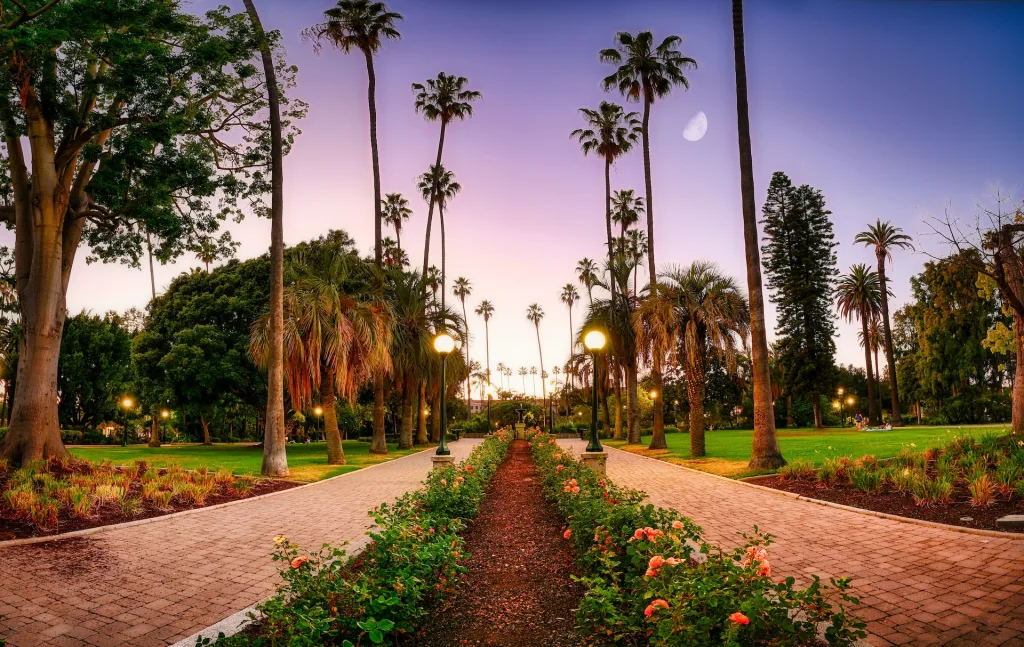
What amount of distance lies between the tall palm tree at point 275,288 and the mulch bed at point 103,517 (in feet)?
11.0

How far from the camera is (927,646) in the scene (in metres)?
3.74

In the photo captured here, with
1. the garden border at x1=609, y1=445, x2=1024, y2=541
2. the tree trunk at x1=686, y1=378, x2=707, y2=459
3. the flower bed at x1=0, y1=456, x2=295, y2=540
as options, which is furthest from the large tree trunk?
the garden border at x1=609, y1=445, x2=1024, y2=541

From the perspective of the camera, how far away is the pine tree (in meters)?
41.5

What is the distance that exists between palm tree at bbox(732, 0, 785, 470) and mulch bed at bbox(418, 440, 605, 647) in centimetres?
A: 762

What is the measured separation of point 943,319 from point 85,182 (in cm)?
4968

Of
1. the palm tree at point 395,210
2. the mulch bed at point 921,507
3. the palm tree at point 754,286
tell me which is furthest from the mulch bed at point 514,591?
the palm tree at point 395,210

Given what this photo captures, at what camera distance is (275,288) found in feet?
51.9

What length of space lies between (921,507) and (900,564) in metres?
3.23

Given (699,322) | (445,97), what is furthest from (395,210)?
(699,322)

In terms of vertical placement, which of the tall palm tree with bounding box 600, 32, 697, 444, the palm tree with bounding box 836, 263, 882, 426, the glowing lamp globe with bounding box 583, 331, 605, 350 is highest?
the tall palm tree with bounding box 600, 32, 697, 444

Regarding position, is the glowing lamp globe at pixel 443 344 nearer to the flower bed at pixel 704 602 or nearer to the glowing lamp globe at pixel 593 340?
the glowing lamp globe at pixel 593 340

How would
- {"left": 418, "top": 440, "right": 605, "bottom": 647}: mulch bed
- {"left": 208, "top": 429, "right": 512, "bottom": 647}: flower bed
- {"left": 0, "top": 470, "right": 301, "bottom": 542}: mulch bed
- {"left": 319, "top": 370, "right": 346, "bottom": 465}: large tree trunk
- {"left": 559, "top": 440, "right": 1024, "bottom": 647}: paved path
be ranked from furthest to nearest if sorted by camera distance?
{"left": 319, "top": 370, "right": 346, "bottom": 465}: large tree trunk
{"left": 0, "top": 470, "right": 301, "bottom": 542}: mulch bed
{"left": 418, "top": 440, "right": 605, "bottom": 647}: mulch bed
{"left": 559, "top": 440, "right": 1024, "bottom": 647}: paved path
{"left": 208, "top": 429, "right": 512, "bottom": 647}: flower bed

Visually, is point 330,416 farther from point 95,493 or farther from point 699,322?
point 699,322

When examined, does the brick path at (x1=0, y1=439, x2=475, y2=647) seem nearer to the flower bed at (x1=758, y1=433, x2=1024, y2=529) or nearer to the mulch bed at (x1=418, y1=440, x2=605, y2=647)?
the mulch bed at (x1=418, y1=440, x2=605, y2=647)
